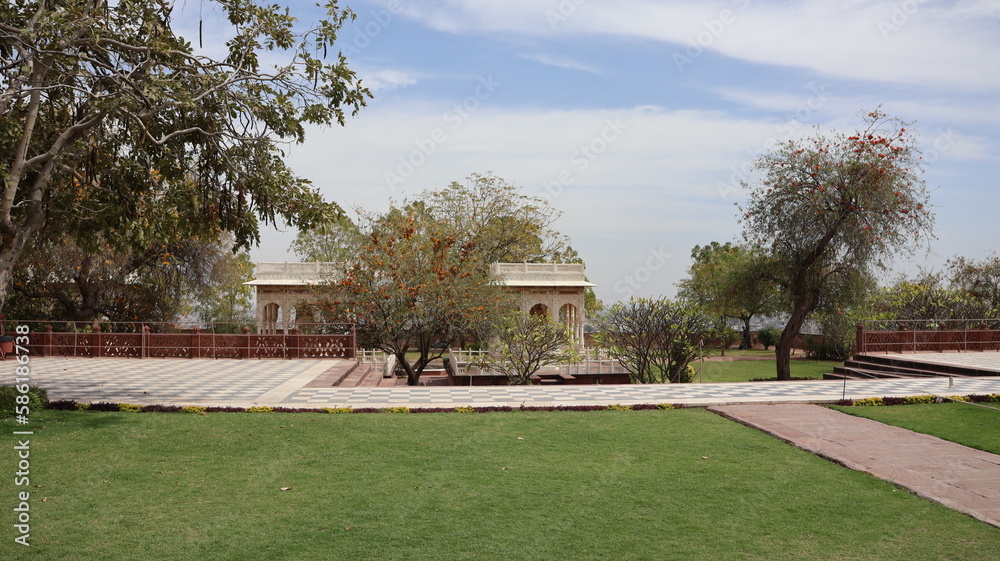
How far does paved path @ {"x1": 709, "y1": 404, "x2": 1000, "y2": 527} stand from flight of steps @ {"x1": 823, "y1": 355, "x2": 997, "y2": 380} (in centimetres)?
658

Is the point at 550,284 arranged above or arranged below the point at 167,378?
above

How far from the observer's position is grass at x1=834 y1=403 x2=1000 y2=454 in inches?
323

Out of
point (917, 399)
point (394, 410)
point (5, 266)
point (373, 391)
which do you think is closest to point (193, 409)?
point (394, 410)

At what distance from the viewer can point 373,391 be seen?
1216 cm

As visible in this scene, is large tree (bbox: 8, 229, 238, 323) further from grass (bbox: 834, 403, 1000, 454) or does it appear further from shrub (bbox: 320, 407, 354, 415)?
grass (bbox: 834, 403, 1000, 454)

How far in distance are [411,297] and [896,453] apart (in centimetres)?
1207

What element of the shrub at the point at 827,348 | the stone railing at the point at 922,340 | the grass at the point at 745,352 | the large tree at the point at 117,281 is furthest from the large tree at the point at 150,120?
the grass at the point at 745,352

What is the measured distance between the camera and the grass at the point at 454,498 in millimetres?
4738

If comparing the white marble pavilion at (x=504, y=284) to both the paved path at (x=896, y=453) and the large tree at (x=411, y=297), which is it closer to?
the large tree at (x=411, y=297)

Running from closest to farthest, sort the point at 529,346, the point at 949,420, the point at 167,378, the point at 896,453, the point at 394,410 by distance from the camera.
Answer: the point at 896,453 → the point at 949,420 → the point at 394,410 → the point at 167,378 → the point at 529,346

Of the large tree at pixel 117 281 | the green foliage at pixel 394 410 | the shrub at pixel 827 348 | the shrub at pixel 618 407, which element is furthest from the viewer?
the shrub at pixel 827 348

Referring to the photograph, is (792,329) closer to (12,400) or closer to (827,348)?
(827,348)

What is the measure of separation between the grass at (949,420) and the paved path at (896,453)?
24cm

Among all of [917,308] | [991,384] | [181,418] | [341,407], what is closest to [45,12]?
[181,418]
